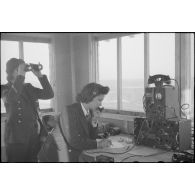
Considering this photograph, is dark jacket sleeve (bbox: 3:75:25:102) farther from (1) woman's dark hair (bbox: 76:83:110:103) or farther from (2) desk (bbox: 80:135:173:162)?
(2) desk (bbox: 80:135:173:162)

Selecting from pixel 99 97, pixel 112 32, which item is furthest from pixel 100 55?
pixel 99 97

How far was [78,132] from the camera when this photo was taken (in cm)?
229

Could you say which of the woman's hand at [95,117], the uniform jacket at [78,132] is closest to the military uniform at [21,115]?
the uniform jacket at [78,132]

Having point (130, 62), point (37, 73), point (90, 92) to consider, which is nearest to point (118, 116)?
point (90, 92)

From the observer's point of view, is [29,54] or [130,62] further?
[130,62]

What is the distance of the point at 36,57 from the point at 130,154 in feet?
3.63

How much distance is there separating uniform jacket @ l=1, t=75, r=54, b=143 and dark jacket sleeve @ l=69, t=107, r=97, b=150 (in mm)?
284

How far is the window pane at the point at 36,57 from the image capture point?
2.23 m

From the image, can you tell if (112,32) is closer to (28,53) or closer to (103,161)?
(28,53)

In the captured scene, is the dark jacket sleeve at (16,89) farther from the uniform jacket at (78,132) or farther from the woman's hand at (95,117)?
the woman's hand at (95,117)

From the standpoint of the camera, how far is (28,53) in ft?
7.34

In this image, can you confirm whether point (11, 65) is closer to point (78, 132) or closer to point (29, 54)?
point (29, 54)
